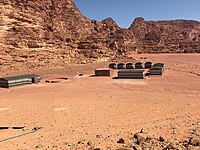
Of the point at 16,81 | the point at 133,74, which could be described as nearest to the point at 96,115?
the point at 16,81

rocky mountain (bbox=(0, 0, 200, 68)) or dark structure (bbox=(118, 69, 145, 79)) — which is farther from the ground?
rocky mountain (bbox=(0, 0, 200, 68))

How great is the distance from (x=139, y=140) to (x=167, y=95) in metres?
7.74

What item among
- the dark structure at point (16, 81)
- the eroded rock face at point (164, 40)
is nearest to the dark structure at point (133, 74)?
the dark structure at point (16, 81)

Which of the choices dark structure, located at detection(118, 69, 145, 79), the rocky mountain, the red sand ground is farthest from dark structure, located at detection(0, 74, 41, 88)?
the rocky mountain

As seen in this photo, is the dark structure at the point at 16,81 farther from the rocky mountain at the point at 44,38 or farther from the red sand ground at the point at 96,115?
the rocky mountain at the point at 44,38

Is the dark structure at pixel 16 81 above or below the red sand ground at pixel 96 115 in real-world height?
above

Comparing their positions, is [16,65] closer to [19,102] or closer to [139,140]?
[19,102]

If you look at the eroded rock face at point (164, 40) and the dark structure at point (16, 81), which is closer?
the dark structure at point (16, 81)

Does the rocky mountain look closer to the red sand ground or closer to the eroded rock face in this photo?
the red sand ground

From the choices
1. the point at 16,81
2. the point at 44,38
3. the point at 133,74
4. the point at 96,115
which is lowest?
the point at 96,115

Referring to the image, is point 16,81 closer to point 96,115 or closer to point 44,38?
point 96,115

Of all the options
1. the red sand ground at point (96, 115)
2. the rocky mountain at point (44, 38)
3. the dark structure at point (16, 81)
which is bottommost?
the red sand ground at point (96, 115)

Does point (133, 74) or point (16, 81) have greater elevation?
point (133, 74)

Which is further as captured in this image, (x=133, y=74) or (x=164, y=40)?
(x=164, y=40)
